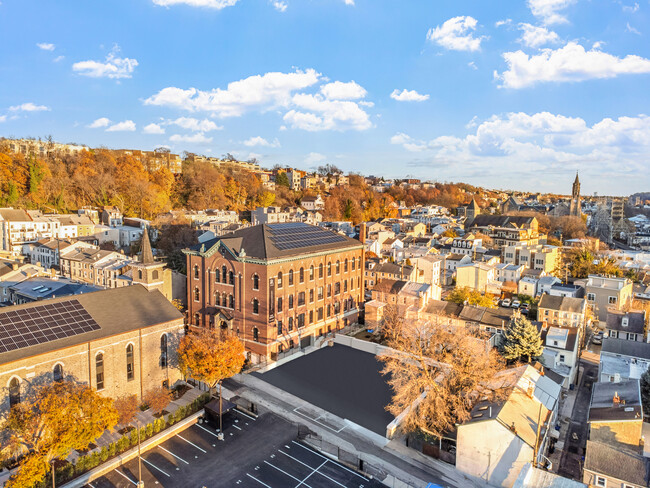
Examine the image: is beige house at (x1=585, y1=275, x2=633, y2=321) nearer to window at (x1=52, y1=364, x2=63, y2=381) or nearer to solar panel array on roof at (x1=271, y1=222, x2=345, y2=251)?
solar panel array on roof at (x1=271, y1=222, x2=345, y2=251)

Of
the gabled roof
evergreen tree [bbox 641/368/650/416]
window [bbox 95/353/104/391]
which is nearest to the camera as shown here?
window [bbox 95/353/104/391]

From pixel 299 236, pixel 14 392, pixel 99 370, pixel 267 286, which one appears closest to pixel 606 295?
pixel 299 236

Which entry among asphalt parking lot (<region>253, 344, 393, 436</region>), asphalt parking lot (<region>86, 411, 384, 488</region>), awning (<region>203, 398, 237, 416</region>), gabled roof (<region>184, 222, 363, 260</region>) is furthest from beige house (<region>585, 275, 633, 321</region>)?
awning (<region>203, 398, 237, 416</region>)

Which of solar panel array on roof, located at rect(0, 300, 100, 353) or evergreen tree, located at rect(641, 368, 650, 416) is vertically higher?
solar panel array on roof, located at rect(0, 300, 100, 353)

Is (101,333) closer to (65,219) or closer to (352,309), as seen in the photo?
(352,309)

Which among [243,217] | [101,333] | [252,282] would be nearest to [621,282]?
[252,282]

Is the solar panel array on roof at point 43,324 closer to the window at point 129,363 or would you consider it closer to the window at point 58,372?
the window at point 58,372

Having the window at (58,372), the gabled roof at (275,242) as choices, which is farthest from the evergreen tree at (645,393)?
the window at (58,372)
